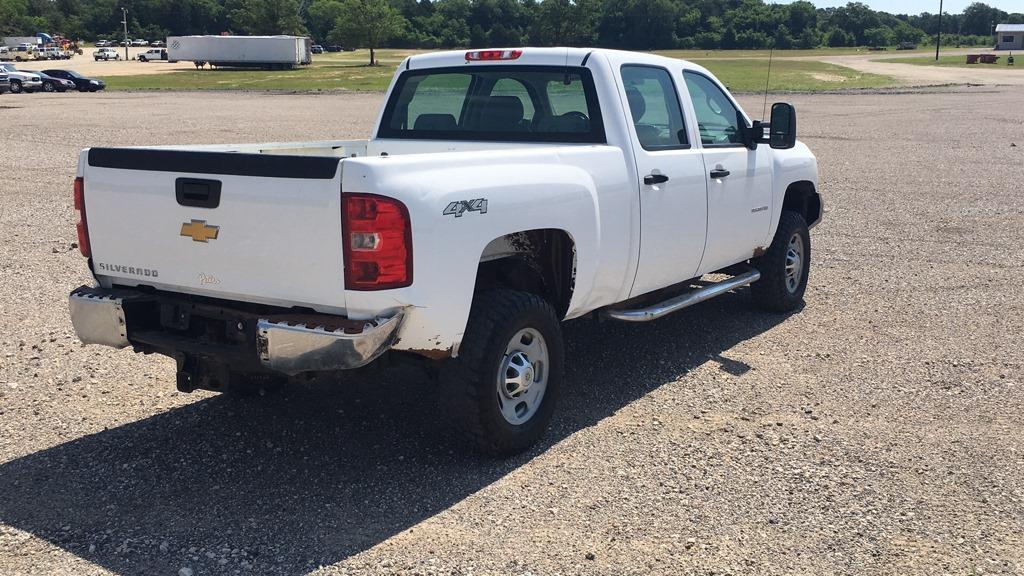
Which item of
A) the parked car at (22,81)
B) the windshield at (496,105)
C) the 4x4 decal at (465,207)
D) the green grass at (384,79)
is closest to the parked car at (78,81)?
the parked car at (22,81)

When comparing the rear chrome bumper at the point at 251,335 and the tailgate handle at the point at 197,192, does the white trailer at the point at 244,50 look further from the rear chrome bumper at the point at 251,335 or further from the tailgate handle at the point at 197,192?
the tailgate handle at the point at 197,192

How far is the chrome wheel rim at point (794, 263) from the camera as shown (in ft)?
26.3

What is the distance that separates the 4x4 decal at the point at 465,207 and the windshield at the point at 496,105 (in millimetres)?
1396

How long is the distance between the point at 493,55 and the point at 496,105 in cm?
34

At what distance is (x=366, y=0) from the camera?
112 m

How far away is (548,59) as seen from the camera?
238 inches

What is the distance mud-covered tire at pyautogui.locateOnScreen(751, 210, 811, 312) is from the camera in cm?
779

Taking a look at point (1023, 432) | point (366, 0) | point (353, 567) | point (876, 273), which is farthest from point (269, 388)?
point (366, 0)

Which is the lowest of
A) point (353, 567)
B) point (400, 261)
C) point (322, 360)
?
point (353, 567)

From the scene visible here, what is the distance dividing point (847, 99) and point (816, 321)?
3689 cm

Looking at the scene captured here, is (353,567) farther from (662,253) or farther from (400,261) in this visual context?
(662,253)

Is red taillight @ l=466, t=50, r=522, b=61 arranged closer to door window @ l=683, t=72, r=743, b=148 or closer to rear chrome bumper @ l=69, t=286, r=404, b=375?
door window @ l=683, t=72, r=743, b=148

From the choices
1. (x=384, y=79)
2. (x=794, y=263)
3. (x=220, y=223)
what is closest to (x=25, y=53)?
(x=384, y=79)

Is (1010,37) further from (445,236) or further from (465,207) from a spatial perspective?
(445,236)
